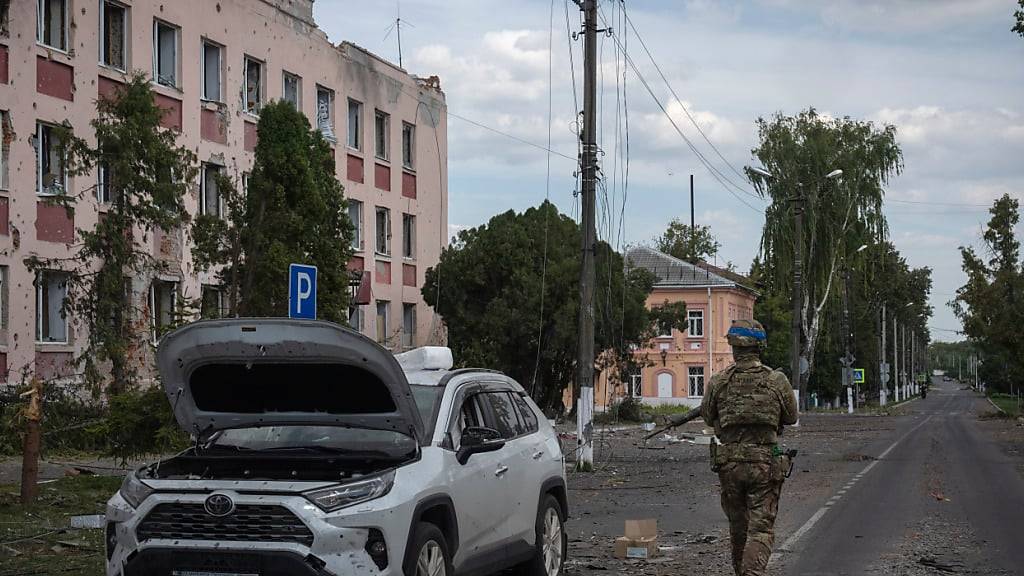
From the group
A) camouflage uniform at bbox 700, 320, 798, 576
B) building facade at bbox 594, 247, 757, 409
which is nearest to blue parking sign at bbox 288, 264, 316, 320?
camouflage uniform at bbox 700, 320, 798, 576

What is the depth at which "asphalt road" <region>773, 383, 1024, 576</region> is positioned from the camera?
11570mm

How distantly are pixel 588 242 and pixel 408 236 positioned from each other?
1672cm

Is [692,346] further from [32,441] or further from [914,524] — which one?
[32,441]

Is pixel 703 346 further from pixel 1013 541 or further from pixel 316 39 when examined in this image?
pixel 1013 541

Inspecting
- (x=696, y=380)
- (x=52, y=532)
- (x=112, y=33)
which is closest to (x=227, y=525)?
(x=52, y=532)

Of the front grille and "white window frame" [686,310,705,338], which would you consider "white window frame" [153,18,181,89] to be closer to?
the front grille

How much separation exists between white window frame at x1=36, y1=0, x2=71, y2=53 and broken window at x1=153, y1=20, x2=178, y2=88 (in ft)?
10.5

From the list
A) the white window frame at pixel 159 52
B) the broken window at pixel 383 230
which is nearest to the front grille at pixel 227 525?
the white window frame at pixel 159 52

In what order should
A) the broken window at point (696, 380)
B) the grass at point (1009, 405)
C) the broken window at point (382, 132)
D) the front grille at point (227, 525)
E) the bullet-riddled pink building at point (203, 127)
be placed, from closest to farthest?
the front grille at point (227, 525), the bullet-riddled pink building at point (203, 127), the broken window at point (382, 132), the grass at point (1009, 405), the broken window at point (696, 380)

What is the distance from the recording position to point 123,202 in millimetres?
19188

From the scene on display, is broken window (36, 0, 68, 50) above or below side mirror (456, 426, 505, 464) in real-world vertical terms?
above

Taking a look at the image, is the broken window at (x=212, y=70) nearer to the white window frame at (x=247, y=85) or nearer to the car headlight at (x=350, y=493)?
the white window frame at (x=247, y=85)

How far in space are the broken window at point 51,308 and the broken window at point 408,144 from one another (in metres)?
16.0

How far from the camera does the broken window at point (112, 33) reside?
2722 cm
